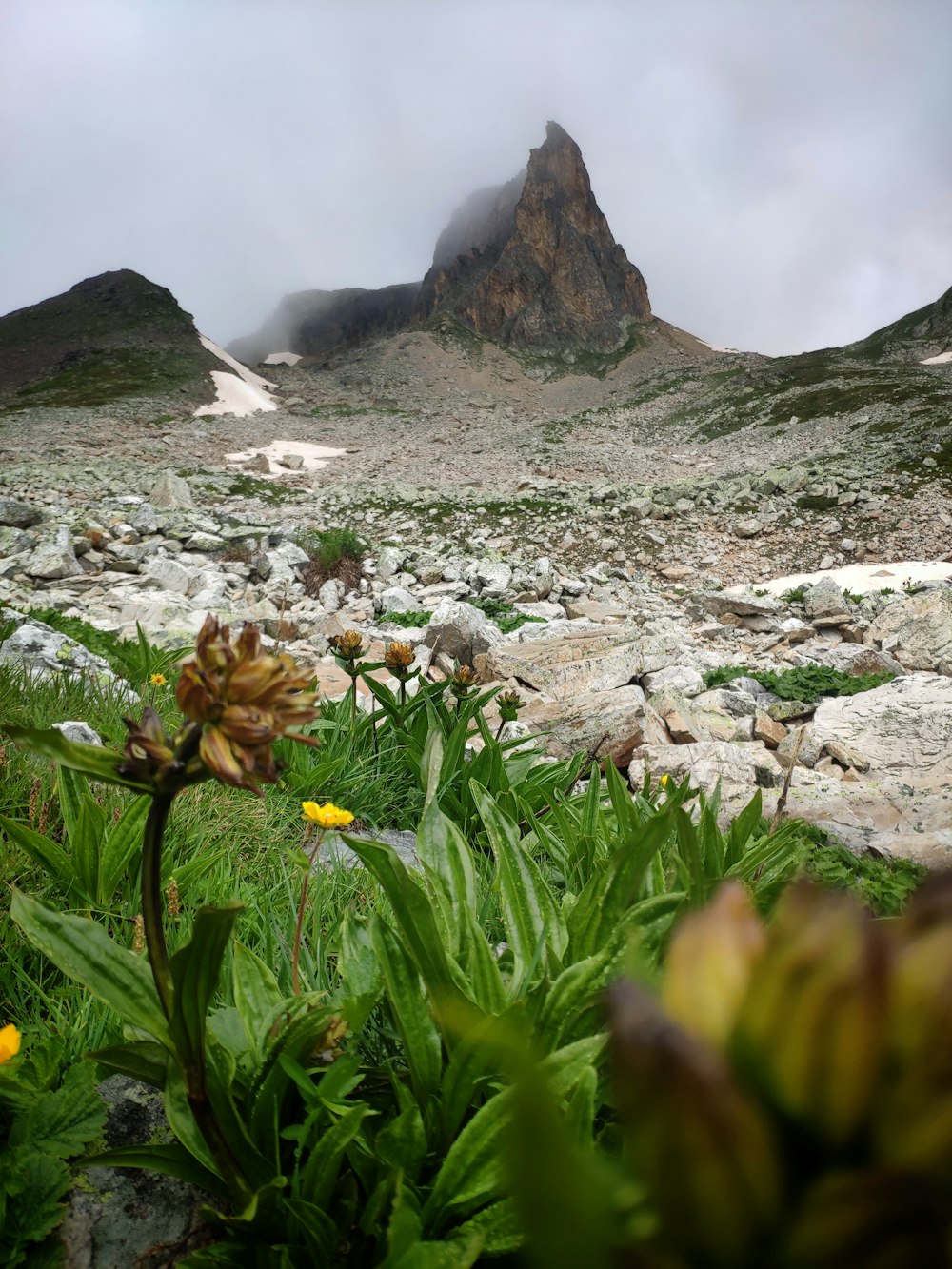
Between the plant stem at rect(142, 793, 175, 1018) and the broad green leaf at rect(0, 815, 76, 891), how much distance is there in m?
1.22

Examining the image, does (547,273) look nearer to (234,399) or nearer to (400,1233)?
(234,399)

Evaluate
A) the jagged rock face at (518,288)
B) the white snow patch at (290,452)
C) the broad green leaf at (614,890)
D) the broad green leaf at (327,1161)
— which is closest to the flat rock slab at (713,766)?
the broad green leaf at (614,890)

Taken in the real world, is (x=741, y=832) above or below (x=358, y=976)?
below

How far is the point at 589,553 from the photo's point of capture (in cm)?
1488

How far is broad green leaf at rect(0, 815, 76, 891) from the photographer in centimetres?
181

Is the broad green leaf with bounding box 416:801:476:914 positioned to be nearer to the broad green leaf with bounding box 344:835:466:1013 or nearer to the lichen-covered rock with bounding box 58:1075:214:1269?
the broad green leaf with bounding box 344:835:466:1013

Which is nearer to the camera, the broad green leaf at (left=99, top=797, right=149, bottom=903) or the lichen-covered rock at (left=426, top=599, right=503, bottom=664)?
the broad green leaf at (left=99, top=797, right=149, bottom=903)

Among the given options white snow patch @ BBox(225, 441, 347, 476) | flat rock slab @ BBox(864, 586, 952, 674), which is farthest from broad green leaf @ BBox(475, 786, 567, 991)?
white snow patch @ BBox(225, 441, 347, 476)

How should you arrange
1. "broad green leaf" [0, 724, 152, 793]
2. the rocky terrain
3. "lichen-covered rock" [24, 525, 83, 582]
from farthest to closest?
"lichen-covered rock" [24, 525, 83, 582] < the rocky terrain < "broad green leaf" [0, 724, 152, 793]

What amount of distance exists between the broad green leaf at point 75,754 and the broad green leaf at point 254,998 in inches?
24.0

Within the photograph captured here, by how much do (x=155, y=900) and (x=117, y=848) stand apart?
1.27m

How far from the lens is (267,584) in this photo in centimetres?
1106

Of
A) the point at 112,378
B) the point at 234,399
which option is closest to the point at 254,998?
the point at 234,399

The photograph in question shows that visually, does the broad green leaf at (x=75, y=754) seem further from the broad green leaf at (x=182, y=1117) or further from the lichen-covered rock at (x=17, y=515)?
the lichen-covered rock at (x=17, y=515)
